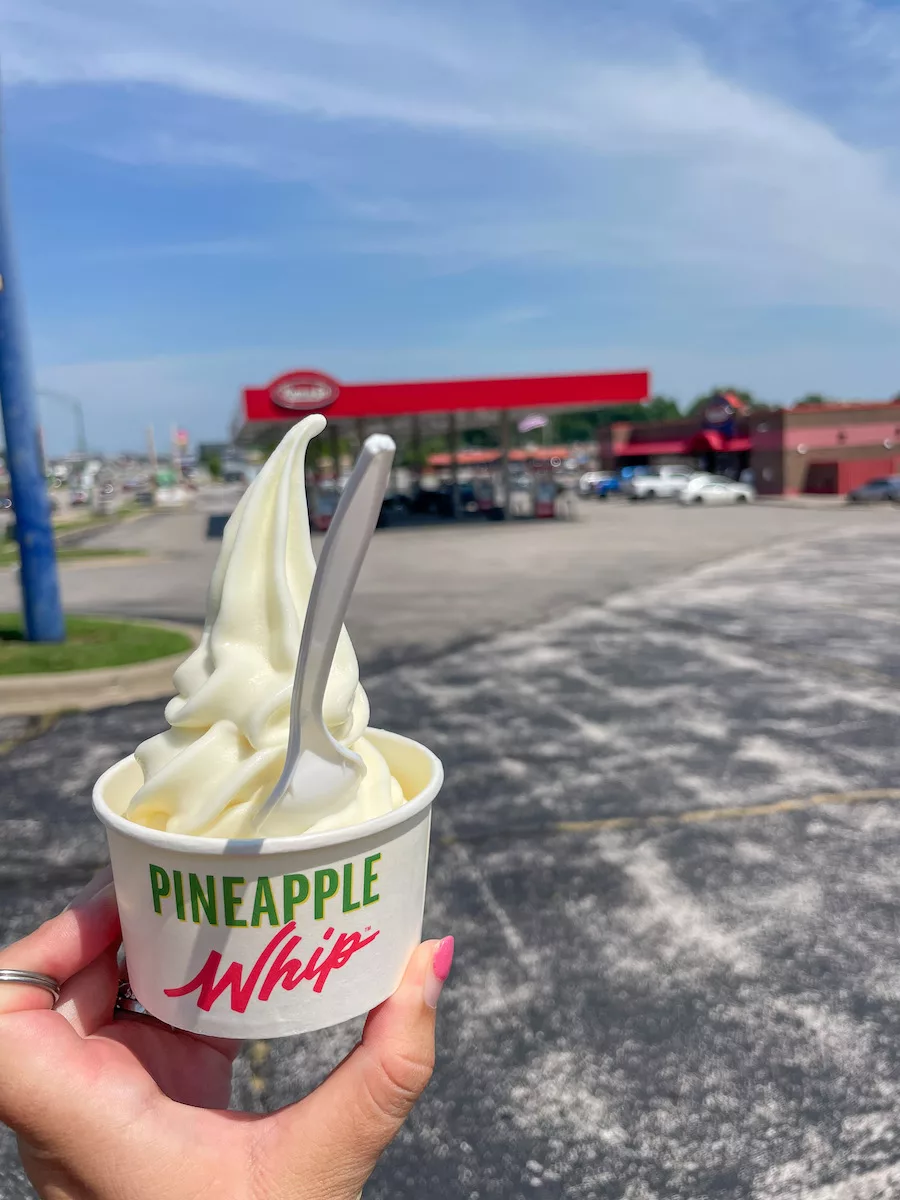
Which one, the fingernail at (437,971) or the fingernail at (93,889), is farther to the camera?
the fingernail at (93,889)

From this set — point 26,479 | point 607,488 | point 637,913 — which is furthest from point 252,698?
point 607,488

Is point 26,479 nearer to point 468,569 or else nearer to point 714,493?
point 468,569

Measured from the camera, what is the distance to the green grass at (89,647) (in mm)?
8570

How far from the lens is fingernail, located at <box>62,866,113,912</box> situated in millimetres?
1750

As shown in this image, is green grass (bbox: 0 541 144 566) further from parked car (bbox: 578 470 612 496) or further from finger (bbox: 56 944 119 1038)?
parked car (bbox: 578 470 612 496)

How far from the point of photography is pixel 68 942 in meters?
1.69

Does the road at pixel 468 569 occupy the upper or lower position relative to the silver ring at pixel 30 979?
lower

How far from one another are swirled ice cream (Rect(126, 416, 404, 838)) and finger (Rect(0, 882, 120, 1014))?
0.22 meters

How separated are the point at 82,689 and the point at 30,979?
274 inches

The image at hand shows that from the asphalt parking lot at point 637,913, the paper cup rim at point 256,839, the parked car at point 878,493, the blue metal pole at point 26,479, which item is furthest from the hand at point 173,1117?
the parked car at point 878,493

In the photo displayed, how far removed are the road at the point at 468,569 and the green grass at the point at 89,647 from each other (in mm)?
1583

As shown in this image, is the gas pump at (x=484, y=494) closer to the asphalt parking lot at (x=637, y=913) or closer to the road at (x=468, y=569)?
the road at (x=468, y=569)

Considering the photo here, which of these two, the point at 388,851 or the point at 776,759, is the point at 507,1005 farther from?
the point at 776,759

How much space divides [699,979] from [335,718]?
2.58 m
